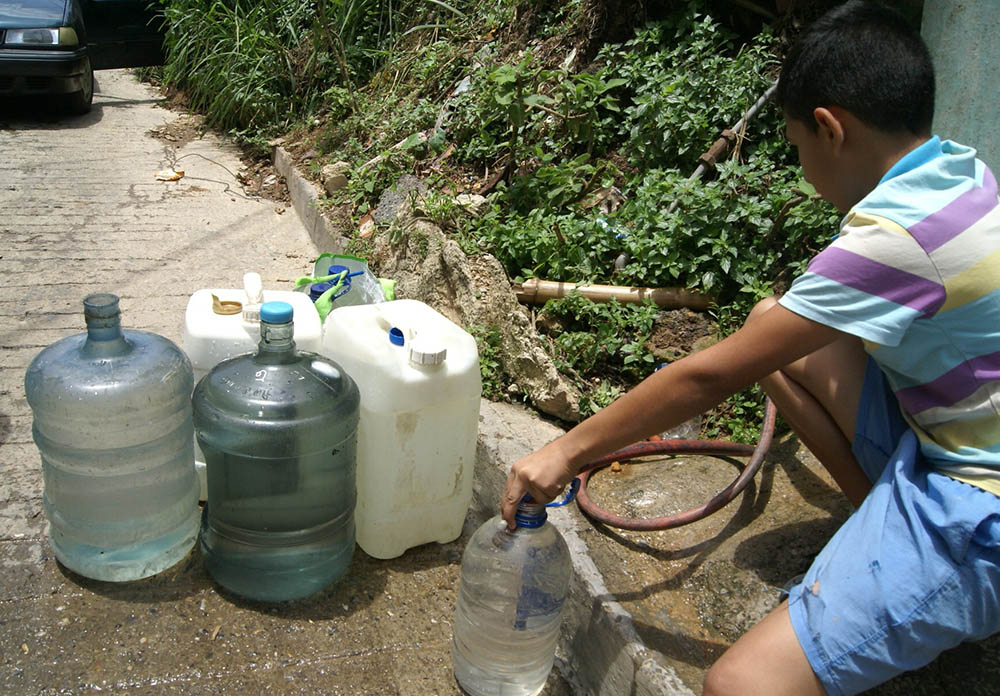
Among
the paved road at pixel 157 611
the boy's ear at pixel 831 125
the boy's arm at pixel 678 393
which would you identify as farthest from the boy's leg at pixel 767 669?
the boy's ear at pixel 831 125

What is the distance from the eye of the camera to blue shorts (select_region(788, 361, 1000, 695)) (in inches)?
64.4

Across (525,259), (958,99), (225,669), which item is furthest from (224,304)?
(958,99)

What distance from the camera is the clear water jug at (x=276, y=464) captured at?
237 centimetres

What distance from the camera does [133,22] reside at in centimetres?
946

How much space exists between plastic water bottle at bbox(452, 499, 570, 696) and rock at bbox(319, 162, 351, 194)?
364 centimetres

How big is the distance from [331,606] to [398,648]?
260 millimetres

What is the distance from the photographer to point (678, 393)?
179 centimetres

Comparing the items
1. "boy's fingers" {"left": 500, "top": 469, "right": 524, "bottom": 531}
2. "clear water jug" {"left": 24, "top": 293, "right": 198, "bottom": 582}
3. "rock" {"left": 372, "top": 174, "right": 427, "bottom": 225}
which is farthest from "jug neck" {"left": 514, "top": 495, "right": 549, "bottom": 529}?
"rock" {"left": 372, "top": 174, "right": 427, "bottom": 225}

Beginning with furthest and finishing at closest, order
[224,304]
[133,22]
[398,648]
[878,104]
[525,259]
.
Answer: [133,22], [525,259], [224,304], [398,648], [878,104]

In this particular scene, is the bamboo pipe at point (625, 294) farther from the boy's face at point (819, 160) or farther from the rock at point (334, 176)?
the rock at point (334, 176)

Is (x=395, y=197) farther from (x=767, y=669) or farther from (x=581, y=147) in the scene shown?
(x=767, y=669)

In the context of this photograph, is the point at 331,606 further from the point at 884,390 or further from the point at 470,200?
the point at 470,200

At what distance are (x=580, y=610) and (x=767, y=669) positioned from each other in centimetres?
74

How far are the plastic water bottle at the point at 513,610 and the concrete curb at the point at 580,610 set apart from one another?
10cm
